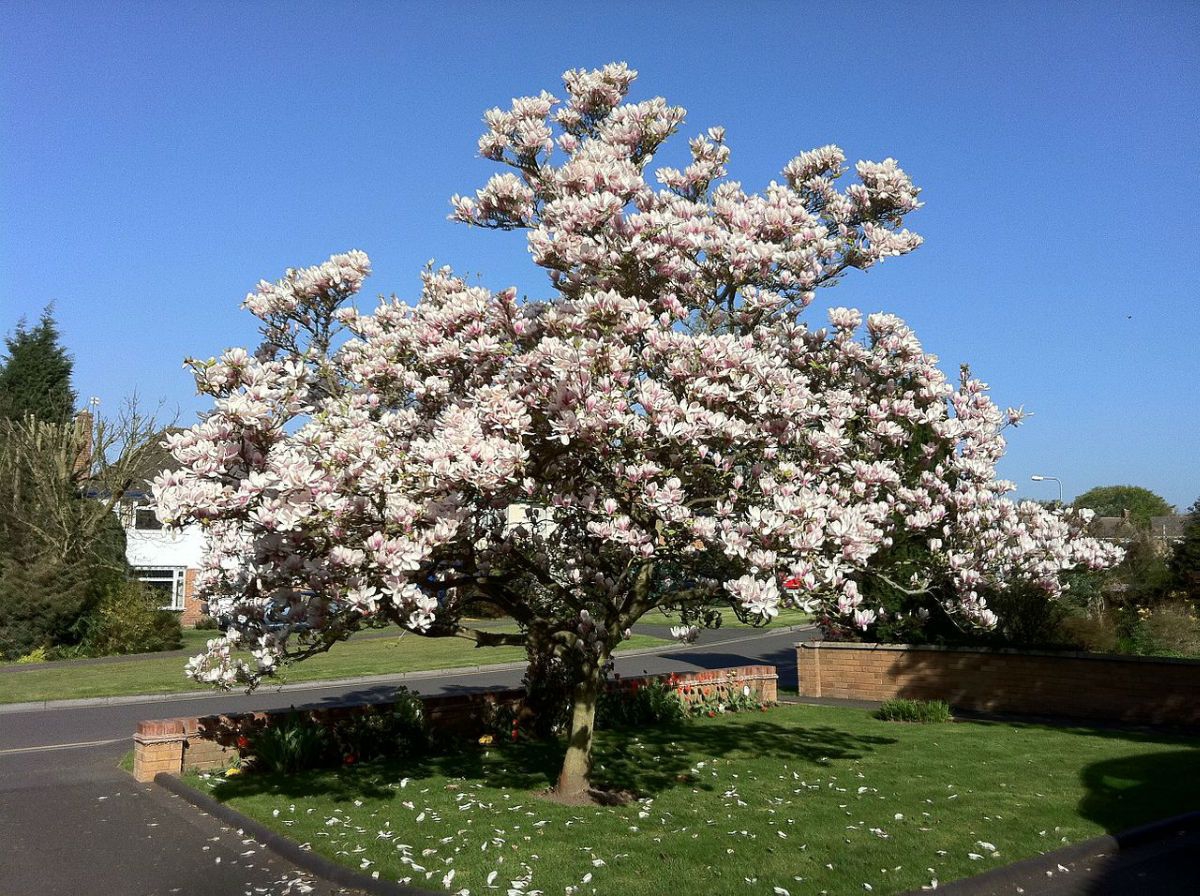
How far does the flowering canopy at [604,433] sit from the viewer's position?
7629mm

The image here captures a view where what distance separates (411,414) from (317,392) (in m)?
2.41

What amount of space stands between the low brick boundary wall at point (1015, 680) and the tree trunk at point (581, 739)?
11124mm

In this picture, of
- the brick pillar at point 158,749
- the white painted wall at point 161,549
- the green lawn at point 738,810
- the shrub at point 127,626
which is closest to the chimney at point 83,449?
the shrub at point 127,626

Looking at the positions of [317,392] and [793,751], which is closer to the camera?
[317,392]

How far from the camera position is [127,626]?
30.4 m

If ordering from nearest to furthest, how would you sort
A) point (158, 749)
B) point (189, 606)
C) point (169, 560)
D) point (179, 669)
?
point (158, 749)
point (179, 669)
point (189, 606)
point (169, 560)

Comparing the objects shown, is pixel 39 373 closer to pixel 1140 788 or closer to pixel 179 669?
pixel 179 669

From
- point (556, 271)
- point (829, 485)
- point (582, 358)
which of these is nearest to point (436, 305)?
point (556, 271)

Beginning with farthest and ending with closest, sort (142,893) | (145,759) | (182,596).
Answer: (182,596) → (145,759) → (142,893)

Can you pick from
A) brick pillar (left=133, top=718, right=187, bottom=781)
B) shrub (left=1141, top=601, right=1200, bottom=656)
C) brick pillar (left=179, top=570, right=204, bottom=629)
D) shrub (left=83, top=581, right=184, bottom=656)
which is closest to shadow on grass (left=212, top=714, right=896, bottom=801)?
brick pillar (left=133, top=718, right=187, bottom=781)

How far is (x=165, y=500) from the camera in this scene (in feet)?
23.9

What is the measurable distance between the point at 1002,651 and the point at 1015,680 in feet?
1.93

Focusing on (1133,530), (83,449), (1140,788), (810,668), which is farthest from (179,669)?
(1133,530)

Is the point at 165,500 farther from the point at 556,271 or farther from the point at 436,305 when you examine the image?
the point at 556,271
